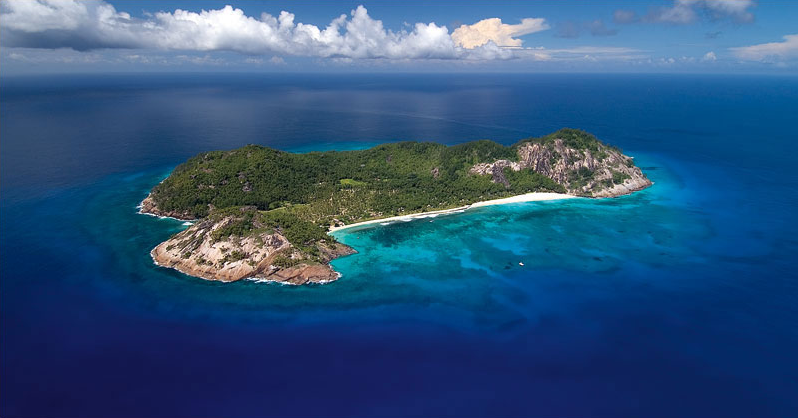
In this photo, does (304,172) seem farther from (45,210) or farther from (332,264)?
(45,210)

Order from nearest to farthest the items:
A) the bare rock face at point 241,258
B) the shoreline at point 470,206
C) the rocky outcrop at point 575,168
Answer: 1. the bare rock face at point 241,258
2. the shoreline at point 470,206
3. the rocky outcrop at point 575,168

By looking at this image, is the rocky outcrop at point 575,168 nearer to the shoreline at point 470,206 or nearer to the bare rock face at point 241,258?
the shoreline at point 470,206

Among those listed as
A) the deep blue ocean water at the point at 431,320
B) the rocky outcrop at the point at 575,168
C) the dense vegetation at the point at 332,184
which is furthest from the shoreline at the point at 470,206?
the rocky outcrop at the point at 575,168

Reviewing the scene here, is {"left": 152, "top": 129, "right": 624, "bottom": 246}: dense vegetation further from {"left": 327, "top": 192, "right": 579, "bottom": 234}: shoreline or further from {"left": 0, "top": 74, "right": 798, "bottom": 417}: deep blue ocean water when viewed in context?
{"left": 0, "top": 74, "right": 798, "bottom": 417}: deep blue ocean water

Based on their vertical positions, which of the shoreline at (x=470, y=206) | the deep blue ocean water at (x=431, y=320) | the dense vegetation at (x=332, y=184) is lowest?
the deep blue ocean water at (x=431, y=320)

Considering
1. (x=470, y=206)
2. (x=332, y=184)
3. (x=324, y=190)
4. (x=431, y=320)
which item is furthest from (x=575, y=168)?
(x=431, y=320)

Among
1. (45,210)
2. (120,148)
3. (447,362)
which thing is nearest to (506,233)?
(447,362)

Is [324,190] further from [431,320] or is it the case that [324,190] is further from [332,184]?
[431,320]
